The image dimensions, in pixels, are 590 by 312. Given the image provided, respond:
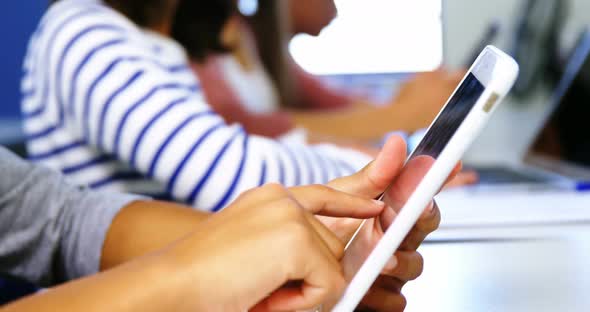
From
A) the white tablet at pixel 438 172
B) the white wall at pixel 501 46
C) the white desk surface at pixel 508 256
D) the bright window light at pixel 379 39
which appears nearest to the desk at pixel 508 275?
the white desk surface at pixel 508 256

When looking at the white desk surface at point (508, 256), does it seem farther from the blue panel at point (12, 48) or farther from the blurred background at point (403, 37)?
the blurred background at point (403, 37)

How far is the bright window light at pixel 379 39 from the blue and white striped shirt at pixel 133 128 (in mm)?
1163

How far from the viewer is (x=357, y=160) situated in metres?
0.82

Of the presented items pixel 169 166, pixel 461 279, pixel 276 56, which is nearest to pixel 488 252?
pixel 461 279

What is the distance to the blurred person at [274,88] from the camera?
1.12m

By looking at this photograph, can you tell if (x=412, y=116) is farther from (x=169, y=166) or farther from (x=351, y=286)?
(x=351, y=286)

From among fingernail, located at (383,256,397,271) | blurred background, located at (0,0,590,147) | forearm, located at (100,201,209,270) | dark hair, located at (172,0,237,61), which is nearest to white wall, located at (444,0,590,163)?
blurred background, located at (0,0,590,147)

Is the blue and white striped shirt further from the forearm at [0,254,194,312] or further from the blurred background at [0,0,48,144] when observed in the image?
the blurred background at [0,0,48,144]

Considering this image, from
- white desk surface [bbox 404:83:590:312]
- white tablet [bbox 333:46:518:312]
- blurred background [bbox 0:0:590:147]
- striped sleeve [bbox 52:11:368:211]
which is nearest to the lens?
white tablet [bbox 333:46:518:312]

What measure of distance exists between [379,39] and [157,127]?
1371 millimetres

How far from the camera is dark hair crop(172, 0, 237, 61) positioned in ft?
3.68

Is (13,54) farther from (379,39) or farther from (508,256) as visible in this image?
(508,256)

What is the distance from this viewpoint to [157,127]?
0.67 m

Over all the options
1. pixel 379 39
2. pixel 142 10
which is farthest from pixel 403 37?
pixel 142 10
